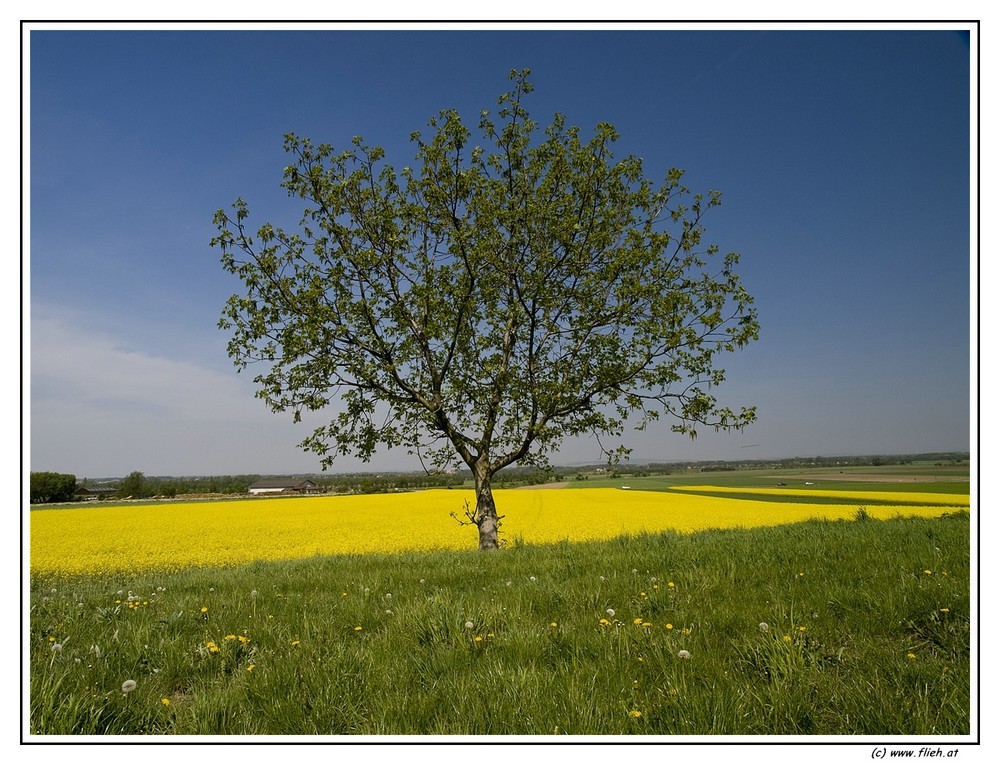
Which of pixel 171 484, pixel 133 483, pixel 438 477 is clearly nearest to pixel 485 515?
pixel 438 477

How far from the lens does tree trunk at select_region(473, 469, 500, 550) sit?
10820mm

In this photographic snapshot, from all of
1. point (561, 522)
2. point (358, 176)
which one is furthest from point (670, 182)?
point (561, 522)

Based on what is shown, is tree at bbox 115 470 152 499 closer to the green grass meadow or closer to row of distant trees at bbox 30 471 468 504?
row of distant trees at bbox 30 471 468 504

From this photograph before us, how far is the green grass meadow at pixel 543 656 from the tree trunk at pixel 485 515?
18.7 feet

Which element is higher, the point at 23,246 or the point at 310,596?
the point at 23,246

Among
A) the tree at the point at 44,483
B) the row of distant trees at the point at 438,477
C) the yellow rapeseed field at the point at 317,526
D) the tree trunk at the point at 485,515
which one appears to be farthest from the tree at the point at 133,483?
the tree trunk at the point at 485,515

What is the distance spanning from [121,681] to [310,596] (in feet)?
7.05

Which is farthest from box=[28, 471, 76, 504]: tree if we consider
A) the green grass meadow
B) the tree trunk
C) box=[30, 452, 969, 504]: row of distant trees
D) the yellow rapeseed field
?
the tree trunk

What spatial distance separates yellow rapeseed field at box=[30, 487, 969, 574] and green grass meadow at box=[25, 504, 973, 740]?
22.6 ft

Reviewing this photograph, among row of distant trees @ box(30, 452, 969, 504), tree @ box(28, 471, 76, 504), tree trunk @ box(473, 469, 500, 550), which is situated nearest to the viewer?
tree @ box(28, 471, 76, 504)

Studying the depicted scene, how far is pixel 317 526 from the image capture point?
23.0 m

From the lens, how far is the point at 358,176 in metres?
10.6

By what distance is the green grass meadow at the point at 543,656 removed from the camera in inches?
94.8
